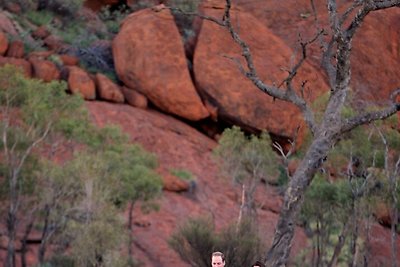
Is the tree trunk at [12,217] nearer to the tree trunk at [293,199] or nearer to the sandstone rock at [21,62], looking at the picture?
the sandstone rock at [21,62]

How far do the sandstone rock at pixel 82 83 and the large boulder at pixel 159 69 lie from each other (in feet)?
6.89

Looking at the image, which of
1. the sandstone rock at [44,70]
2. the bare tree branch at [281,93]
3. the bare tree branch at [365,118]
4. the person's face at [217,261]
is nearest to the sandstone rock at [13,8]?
the sandstone rock at [44,70]

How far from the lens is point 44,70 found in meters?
24.7

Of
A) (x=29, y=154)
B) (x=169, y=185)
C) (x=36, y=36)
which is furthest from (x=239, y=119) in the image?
(x=29, y=154)

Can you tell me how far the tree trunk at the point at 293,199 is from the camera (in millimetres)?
6730

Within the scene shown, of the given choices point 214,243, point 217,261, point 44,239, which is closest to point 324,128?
point 217,261

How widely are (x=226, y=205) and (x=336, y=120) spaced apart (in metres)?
17.6

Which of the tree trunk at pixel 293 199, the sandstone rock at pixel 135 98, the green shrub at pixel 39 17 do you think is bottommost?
the sandstone rock at pixel 135 98

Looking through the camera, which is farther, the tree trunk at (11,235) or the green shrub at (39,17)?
the green shrub at (39,17)

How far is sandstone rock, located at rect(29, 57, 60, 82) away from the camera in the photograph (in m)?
24.5

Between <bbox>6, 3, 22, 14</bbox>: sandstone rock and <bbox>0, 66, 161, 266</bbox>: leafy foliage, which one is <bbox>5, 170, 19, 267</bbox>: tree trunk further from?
<bbox>6, 3, 22, 14</bbox>: sandstone rock

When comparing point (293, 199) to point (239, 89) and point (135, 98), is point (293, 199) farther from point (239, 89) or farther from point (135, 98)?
point (135, 98)

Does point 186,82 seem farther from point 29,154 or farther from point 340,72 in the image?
point 340,72

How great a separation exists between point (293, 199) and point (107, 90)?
19962 millimetres
